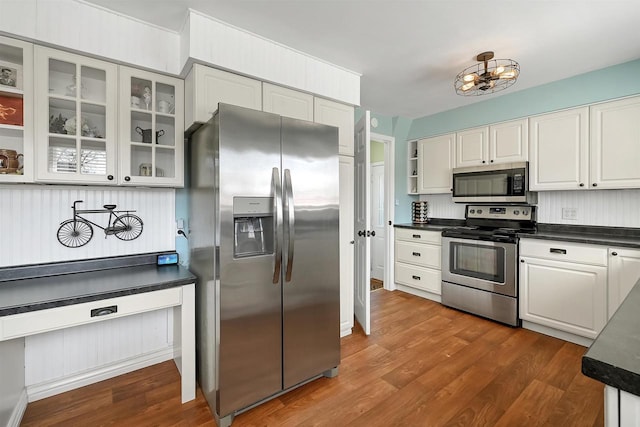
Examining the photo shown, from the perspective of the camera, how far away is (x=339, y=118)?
280 centimetres

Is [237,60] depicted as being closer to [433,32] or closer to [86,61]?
[86,61]

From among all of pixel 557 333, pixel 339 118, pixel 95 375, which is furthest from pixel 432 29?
pixel 95 375

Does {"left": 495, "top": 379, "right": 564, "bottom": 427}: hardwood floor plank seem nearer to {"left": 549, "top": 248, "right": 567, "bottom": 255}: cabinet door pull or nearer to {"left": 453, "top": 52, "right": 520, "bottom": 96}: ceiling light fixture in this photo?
{"left": 549, "top": 248, "right": 567, "bottom": 255}: cabinet door pull

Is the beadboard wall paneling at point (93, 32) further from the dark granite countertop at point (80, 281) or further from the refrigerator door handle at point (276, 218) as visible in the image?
the dark granite countertop at point (80, 281)

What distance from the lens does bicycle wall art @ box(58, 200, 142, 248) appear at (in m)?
2.08

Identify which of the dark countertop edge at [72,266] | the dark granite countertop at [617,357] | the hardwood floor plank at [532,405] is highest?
the dark granite countertop at [617,357]

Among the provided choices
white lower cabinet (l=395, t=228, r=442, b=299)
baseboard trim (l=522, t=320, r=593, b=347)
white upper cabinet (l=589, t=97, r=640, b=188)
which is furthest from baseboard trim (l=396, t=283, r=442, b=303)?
white upper cabinet (l=589, t=97, r=640, b=188)

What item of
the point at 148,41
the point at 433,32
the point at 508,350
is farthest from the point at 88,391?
the point at 433,32

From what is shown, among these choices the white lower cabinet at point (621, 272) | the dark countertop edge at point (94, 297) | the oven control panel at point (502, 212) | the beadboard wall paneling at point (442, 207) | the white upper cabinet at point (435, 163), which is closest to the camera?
the dark countertop edge at point (94, 297)

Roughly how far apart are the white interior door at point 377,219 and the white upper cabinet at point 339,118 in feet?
7.69

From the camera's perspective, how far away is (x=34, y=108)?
1778 millimetres

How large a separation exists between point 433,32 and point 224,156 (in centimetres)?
185

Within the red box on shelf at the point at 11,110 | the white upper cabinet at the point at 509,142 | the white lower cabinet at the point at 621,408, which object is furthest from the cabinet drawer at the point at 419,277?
the red box on shelf at the point at 11,110

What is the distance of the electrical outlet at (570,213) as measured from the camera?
10.3 feet
